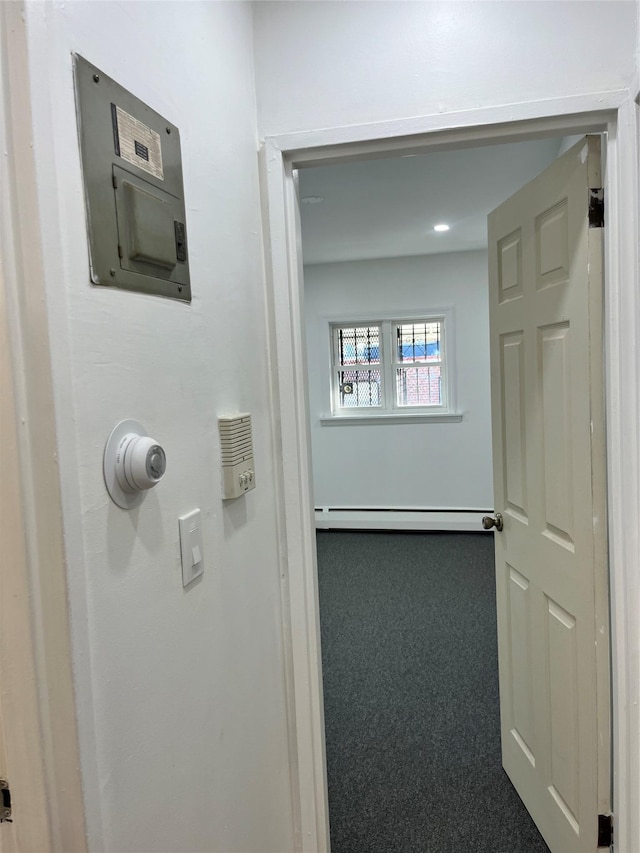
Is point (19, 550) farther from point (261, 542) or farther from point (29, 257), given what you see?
point (261, 542)

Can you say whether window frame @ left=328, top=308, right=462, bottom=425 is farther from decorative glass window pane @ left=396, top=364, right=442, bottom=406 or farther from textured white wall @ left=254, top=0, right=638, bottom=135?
textured white wall @ left=254, top=0, right=638, bottom=135

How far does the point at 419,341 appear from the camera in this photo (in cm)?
532

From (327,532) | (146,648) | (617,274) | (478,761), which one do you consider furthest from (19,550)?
(327,532)

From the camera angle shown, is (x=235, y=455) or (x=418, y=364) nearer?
(x=235, y=455)

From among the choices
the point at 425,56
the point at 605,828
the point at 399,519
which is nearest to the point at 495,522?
the point at 605,828

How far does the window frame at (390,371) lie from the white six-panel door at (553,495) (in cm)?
321

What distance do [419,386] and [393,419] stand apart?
1.48 ft

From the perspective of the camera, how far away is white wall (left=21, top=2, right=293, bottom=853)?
2.24 ft

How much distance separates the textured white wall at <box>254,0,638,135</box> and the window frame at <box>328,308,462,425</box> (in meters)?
3.92

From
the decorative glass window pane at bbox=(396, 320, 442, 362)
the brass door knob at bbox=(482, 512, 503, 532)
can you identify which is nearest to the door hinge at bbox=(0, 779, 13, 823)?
the brass door knob at bbox=(482, 512, 503, 532)

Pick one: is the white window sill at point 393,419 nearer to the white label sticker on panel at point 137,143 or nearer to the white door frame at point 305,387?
the white door frame at point 305,387

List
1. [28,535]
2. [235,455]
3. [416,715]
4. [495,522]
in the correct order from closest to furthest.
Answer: [28,535], [235,455], [495,522], [416,715]

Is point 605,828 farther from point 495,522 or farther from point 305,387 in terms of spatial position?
point 305,387

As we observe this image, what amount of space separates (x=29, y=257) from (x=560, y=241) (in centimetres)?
140
